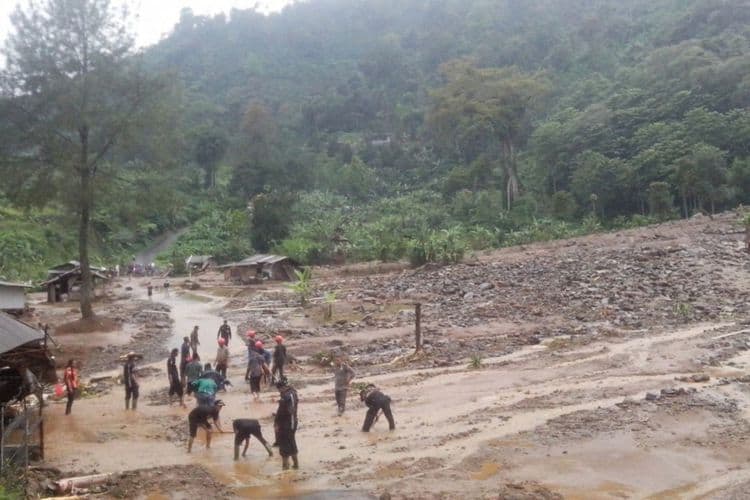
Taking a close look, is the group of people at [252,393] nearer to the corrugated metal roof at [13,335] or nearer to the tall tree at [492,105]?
the corrugated metal roof at [13,335]

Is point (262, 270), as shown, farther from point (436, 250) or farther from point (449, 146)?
point (449, 146)

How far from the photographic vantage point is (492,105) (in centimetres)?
7119

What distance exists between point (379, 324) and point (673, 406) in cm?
1350

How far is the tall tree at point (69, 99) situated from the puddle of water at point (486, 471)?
20.6 meters

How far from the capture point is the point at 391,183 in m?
86.8

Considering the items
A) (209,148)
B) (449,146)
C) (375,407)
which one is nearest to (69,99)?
(375,407)

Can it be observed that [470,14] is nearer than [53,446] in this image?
No

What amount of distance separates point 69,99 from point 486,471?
21184mm

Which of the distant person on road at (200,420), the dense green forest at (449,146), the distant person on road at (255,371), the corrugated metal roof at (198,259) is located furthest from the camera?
the corrugated metal roof at (198,259)

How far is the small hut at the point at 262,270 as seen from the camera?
1861 inches

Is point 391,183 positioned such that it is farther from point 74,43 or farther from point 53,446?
point 53,446

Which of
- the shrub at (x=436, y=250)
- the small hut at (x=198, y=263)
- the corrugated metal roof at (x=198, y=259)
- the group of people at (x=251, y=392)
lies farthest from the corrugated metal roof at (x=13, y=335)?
the corrugated metal roof at (x=198, y=259)

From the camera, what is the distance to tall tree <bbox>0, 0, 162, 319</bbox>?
2555 cm

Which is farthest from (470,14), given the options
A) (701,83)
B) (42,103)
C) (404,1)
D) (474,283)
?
(42,103)
